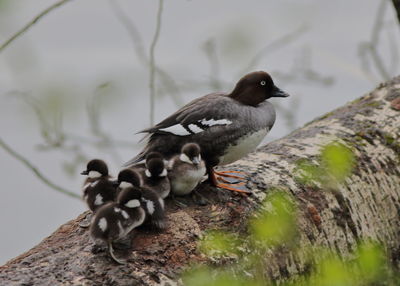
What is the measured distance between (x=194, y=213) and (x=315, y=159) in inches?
45.6

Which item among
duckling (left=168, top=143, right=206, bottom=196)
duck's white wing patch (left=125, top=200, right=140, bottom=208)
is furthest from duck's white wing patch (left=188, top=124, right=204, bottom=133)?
duck's white wing patch (left=125, top=200, right=140, bottom=208)

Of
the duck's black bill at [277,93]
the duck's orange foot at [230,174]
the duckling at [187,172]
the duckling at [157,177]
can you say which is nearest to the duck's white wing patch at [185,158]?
the duckling at [187,172]

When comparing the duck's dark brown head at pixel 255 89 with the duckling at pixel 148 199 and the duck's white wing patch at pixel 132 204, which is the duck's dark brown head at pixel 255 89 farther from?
the duck's white wing patch at pixel 132 204

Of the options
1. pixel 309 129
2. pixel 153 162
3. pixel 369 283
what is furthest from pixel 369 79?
pixel 153 162

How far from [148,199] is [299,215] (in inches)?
37.3

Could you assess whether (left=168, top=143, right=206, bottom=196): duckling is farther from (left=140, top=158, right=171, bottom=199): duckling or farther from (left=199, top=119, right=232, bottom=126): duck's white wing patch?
(left=199, top=119, right=232, bottom=126): duck's white wing patch

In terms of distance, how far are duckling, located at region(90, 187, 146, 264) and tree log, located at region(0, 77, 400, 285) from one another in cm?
8

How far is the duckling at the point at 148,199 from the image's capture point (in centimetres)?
366

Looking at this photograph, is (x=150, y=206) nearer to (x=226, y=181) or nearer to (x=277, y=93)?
(x=226, y=181)

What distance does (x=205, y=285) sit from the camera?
2.37 metres

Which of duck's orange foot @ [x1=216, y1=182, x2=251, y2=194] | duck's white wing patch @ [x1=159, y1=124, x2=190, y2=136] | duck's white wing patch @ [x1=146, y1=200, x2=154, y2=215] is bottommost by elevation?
duck's orange foot @ [x1=216, y1=182, x2=251, y2=194]

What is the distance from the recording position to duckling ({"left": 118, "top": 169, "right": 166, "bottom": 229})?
366cm

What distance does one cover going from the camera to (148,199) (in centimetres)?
383

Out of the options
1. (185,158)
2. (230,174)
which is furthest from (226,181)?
(185,158)
